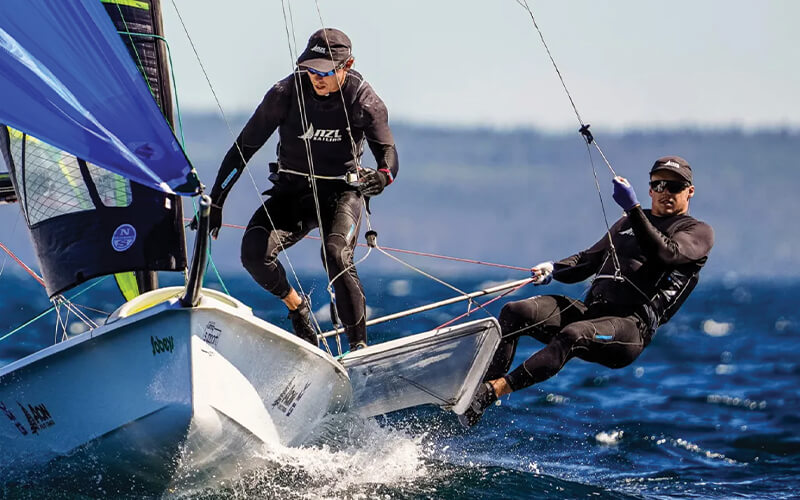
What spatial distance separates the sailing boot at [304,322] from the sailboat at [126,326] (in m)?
0.50

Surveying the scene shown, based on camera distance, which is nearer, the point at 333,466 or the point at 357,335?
the point at 333,466

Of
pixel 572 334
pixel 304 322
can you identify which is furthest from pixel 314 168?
pixel 572 334

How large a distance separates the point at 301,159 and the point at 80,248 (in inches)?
45.8

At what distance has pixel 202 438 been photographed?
4684mm

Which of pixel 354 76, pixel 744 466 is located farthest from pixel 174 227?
pixel 744 466

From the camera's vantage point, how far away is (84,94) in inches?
179

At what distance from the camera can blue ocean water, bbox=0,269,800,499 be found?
5.23 meters

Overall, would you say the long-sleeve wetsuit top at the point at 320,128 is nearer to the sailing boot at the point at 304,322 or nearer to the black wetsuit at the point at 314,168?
the black wetsuit at the point at 314,168

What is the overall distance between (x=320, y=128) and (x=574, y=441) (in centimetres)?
276

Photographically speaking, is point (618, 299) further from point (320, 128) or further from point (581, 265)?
point (320, 128)

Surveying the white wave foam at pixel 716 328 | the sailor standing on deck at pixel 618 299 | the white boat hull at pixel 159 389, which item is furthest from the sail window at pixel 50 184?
the white wave foam at pixel 716 328

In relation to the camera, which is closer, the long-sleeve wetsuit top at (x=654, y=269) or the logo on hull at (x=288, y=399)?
the logo on hull at (x=288, y=399)

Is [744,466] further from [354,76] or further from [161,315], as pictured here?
[161,315]

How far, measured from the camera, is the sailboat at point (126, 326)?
14.8 feet
